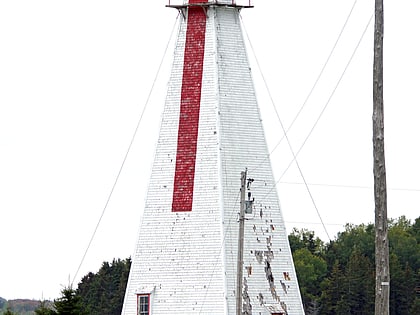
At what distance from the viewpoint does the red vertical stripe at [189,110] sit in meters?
59.0

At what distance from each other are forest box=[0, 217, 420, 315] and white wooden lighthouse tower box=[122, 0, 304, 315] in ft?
113

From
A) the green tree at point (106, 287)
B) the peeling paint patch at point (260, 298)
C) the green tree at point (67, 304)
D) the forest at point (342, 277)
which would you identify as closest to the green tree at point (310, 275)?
the forest at point (342, 277)

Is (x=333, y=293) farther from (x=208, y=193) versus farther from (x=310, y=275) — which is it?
(x=208, y=193)

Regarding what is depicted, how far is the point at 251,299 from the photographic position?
192 ft

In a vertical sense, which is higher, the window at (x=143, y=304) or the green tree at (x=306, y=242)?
the green tree at (x=306, y=242)

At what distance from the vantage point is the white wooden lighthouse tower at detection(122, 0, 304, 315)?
191 ft

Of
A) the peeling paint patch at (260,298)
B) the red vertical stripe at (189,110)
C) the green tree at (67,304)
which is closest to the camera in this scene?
the green tree at (67,304)

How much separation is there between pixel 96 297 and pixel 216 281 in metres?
51.3

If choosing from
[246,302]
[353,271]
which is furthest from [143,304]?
[353,271]

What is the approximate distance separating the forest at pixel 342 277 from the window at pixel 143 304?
3373 centimetres

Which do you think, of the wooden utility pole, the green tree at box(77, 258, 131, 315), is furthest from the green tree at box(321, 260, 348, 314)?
the wooden utility pole

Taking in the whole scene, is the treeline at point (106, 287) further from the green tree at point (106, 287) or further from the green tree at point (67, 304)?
the green tree at point (67, 304)

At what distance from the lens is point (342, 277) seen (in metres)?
103

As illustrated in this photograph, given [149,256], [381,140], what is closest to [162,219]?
[149,256]
